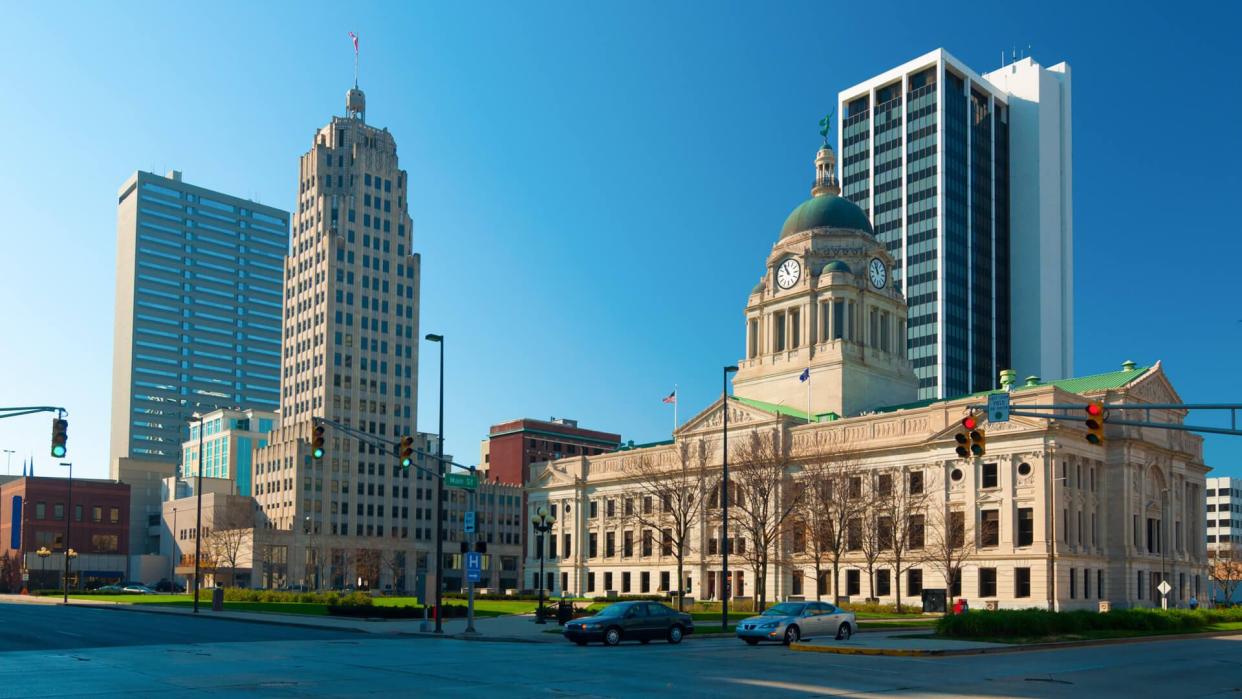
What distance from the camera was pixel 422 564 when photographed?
162375 millimetres

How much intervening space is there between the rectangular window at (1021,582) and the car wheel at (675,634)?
51.3 m

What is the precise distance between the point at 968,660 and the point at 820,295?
8176 cm

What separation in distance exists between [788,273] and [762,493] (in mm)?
36444

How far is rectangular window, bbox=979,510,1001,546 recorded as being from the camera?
89044 millimetres

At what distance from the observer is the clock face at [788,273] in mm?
118375

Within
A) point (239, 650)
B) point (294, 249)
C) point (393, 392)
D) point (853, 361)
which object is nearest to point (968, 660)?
point (239, 650)

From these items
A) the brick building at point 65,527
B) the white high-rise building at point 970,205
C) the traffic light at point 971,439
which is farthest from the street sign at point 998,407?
the white high-rise building at point 970,205

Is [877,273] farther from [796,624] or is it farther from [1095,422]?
[1095,422]

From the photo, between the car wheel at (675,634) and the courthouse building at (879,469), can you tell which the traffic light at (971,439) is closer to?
the car wheel at (675,634)

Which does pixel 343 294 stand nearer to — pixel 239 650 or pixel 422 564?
pixel 422 564

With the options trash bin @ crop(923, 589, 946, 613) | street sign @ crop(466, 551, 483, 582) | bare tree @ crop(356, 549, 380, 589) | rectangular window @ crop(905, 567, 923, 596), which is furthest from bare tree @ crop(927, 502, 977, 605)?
bare tree @ crop(356, 549, 380, 589)

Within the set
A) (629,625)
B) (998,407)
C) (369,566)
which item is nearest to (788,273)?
(369,566)

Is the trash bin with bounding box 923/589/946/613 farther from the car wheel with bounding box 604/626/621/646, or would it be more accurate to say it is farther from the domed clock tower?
the car wheel with bounding box 604/626/621/646

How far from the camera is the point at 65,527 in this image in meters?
163
